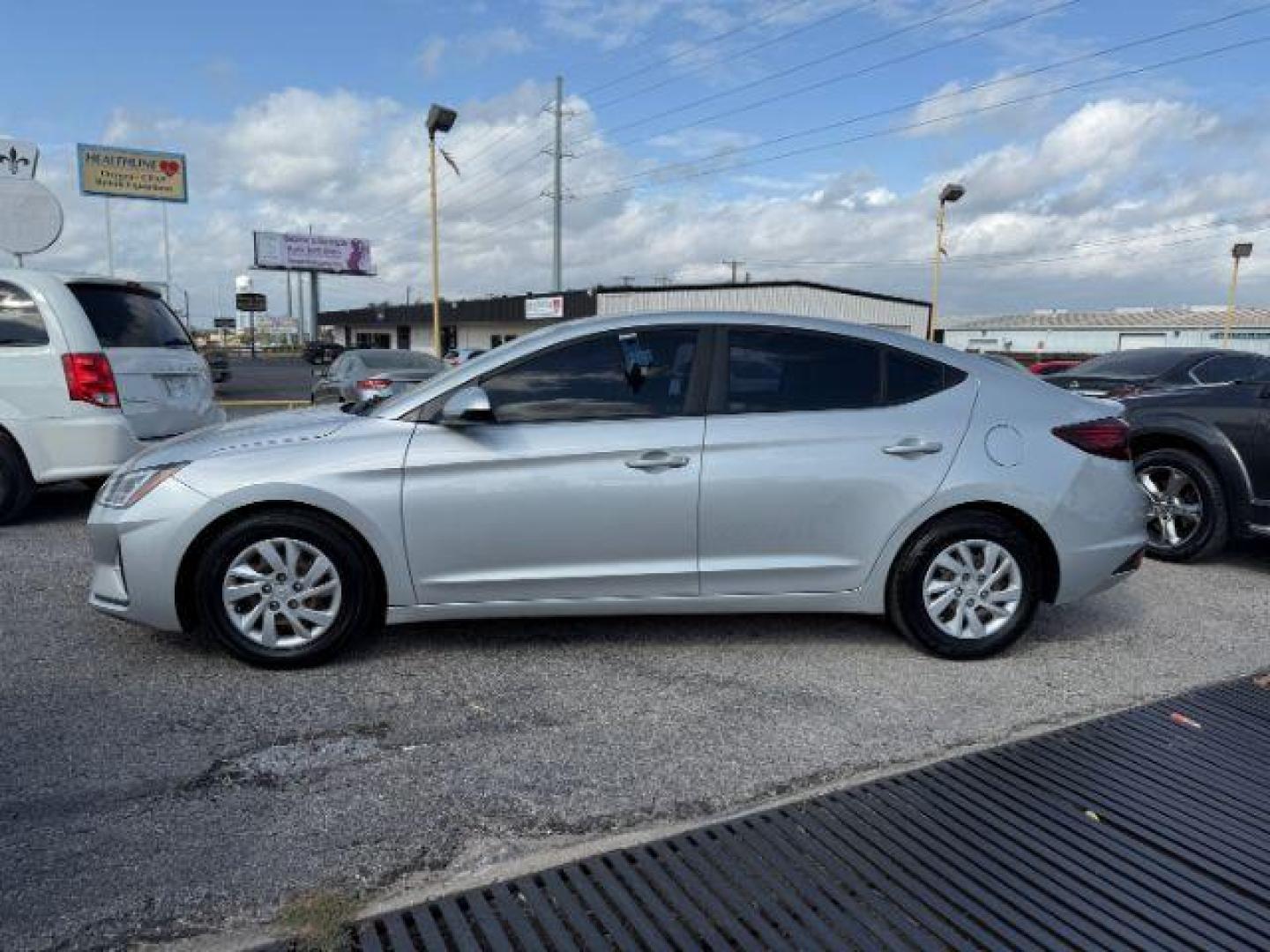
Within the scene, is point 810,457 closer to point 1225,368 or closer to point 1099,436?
point 1099,436

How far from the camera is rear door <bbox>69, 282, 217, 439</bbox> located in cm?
599

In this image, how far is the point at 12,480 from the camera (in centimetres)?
598

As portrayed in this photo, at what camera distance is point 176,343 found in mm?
6621

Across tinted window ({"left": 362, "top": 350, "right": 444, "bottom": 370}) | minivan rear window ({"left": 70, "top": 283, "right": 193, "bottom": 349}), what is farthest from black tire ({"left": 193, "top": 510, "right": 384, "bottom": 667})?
tinted window ({"left": 362, "top": 350, "right": 444, "bottom": 370})

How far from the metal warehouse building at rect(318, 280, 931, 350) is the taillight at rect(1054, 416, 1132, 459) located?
1996cm

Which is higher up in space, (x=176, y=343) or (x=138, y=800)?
(x=176, y=343)

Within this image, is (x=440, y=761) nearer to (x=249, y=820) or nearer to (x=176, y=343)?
(x=249, y=820)

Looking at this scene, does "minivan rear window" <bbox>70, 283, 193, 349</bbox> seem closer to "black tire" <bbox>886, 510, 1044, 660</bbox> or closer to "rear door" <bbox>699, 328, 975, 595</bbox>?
"rear door" <bbox>699, 328, 975, 595</bbox>

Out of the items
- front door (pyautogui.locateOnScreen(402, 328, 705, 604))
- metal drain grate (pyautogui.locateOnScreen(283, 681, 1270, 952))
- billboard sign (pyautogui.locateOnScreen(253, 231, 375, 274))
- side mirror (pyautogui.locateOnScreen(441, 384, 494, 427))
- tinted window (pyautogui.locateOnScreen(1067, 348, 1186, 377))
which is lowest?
metal drain grate (pyautogui.locateOnScreen(283, 681, 1270, 952))

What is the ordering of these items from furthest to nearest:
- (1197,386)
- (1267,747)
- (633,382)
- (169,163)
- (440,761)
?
(169,163)
(1197,386)
(633,382)
(1267,747)
(440,761)

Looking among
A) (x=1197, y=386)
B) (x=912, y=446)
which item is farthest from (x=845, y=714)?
(x=1197, y=386)

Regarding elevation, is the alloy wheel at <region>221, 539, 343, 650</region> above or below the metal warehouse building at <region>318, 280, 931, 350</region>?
below

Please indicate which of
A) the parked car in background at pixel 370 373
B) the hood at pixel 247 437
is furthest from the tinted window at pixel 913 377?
the parked car in background at pixel 370 373

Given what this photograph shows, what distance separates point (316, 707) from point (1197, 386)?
20.7 ft
